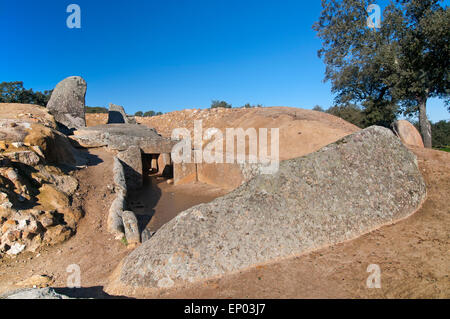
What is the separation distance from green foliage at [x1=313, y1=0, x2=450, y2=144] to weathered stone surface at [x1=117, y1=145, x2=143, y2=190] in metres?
11.3

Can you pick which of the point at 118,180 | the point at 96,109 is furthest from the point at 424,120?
the point at 96,109

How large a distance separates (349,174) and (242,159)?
549cm

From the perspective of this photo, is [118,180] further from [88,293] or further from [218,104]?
[218,104]

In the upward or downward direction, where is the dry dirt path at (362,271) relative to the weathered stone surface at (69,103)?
downward

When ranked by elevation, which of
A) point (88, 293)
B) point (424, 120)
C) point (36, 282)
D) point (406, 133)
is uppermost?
point (424, 120)

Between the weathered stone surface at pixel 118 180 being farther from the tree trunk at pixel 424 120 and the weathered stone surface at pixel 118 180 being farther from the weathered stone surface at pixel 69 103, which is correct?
the tree trunk at pixel 424 120

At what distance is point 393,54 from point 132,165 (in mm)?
12032

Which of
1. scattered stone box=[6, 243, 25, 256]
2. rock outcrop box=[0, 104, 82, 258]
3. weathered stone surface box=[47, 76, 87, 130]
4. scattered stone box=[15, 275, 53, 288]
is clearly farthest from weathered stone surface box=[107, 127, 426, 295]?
weathered stone surface box=[47, 76, 87, 130]

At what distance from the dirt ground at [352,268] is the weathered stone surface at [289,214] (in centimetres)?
13

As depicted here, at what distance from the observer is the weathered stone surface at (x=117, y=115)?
64.4 feet

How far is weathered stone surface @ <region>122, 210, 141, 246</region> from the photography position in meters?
5.15

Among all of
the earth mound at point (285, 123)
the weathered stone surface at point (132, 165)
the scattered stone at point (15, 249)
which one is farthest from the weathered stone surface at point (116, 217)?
the earth mound at point (285, 123)

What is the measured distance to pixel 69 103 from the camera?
45.3 feet
